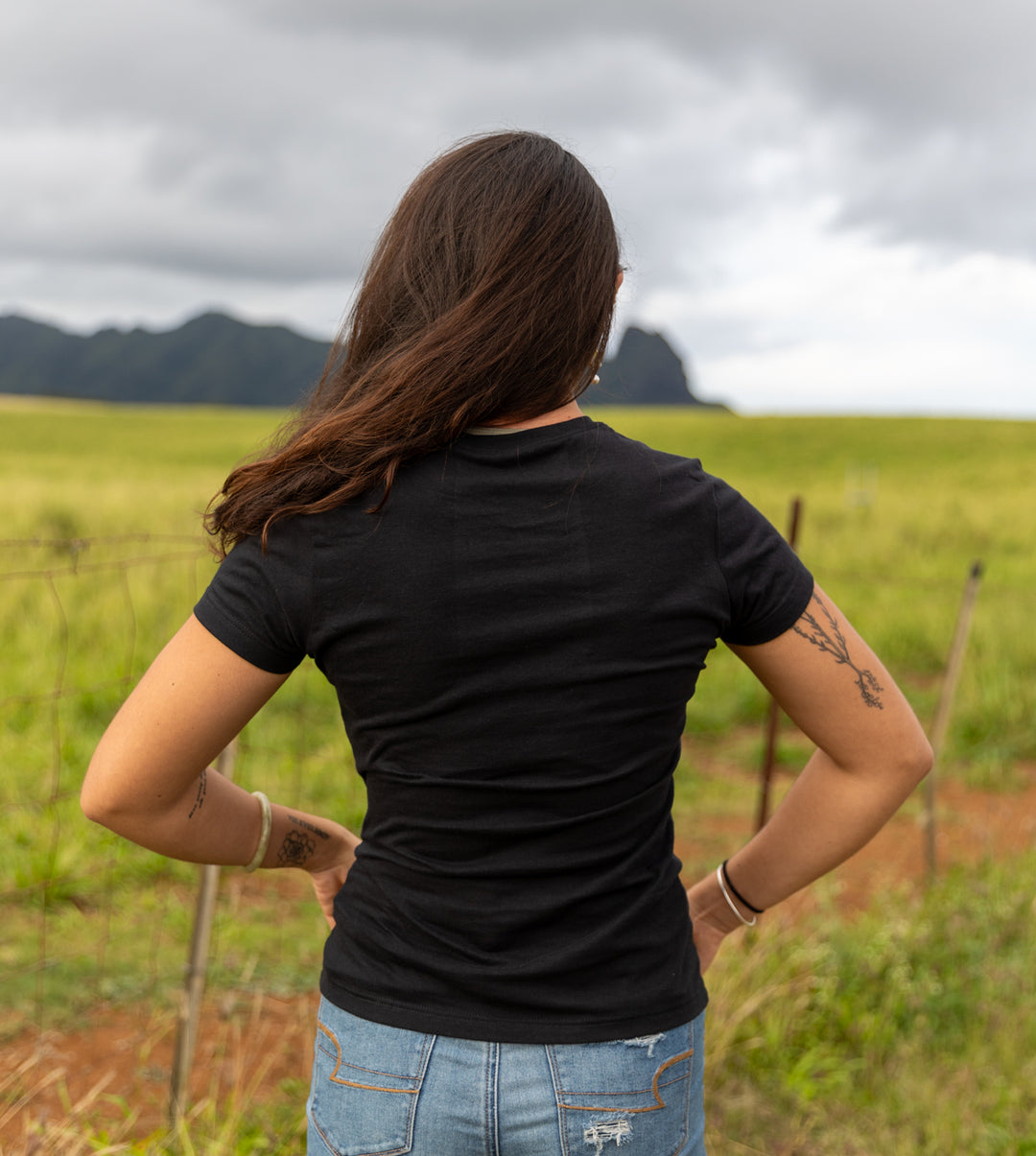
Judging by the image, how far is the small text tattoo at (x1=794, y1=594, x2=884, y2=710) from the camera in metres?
1.13

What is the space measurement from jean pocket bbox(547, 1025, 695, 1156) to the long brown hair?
2.01ft

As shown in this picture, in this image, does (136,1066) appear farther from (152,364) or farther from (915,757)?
(152,364)

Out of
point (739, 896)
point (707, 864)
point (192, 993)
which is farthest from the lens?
point (707, 864)

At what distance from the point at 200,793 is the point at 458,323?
0.64 meters

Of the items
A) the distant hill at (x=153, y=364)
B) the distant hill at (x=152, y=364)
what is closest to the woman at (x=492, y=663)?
the distant hill at (x=153, y=364)

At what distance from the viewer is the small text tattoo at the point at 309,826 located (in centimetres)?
132

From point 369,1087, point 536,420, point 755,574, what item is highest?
point 536,420

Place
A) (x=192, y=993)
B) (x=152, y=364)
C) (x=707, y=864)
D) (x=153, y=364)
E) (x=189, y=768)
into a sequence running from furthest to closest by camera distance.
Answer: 1. (x=153, y=364)
2. (x=152, y=364)
3. (x=707, y=864)
4. (x=192, y=993)
5. (x=189, y=768)

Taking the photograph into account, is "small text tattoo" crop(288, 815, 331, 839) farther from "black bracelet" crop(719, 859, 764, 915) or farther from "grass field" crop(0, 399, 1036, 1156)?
"grass field" crop(0, 399, 1036, 1156)

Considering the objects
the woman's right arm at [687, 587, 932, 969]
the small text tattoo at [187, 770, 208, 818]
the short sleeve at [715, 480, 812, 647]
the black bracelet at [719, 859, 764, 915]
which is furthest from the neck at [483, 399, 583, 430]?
the black bracelet at [719, 859, 764, 915]

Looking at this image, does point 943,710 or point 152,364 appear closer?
point 943,710

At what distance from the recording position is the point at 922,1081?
2746 mm

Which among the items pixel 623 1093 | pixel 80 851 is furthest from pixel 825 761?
pixel 80 851

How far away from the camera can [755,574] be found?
1.06 m
